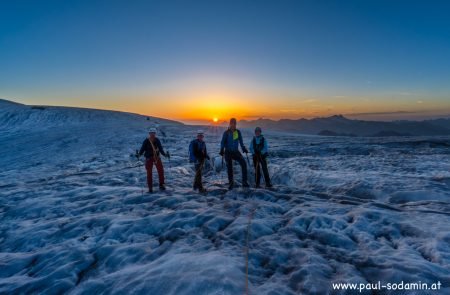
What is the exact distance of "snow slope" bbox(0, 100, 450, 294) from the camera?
5480 mm

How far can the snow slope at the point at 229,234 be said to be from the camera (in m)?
5.48

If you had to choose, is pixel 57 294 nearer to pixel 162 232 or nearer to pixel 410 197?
pixel 162 232

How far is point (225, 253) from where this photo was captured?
6.45 meters

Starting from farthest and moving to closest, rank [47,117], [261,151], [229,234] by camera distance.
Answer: [47,117], [261,151], [229,234]

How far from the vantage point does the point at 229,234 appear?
A: 7566 millimetres

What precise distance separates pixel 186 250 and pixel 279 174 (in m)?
10.7

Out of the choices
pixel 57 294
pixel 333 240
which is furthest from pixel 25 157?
pixel 333 240

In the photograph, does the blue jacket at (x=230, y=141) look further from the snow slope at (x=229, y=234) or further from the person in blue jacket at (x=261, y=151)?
the snow slope at (x=229, y=234)

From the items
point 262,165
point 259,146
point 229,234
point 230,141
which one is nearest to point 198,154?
point 230,141

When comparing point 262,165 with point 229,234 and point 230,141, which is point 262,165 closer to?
point 230,141

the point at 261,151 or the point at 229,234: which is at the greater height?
the point at 261,151

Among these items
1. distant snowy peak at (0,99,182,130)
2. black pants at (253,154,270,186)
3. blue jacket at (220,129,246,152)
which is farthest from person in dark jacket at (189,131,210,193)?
distant snowy peak at (0,99,182,130)

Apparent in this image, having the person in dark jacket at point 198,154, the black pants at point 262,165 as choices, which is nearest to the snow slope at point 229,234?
the person in dark jacket at point 198,154

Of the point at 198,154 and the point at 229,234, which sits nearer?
the point at 229,234
